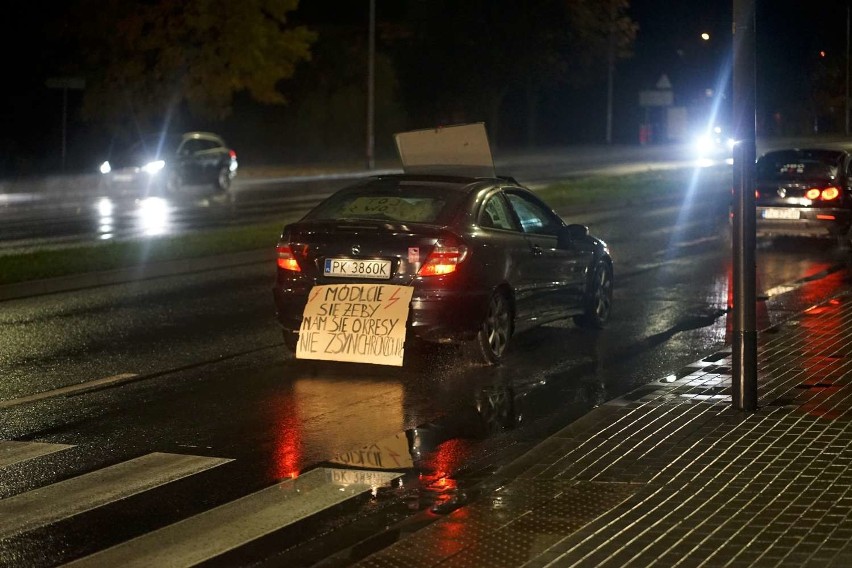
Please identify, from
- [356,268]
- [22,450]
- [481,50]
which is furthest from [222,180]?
[22,450]

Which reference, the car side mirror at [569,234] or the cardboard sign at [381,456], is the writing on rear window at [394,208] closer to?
the car side mirror at [569,234]

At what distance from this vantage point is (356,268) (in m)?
10.9

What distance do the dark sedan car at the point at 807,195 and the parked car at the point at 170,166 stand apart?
66.4 ft

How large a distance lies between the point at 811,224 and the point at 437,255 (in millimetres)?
→ 11241

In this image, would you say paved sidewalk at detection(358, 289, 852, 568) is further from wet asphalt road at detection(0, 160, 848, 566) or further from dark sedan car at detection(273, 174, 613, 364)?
dark sedan car at detection(273, 174, 613, 364)

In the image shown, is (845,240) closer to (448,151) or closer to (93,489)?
(448,151)

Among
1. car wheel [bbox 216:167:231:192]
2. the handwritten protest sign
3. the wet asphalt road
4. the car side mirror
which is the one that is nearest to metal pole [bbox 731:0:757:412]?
the wet asphalt road

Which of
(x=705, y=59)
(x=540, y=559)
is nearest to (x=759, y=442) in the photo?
(x=540, y=559)

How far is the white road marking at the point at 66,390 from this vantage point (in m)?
9.80

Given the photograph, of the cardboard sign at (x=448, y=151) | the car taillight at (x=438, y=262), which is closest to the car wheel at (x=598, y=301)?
the cardboard sign at (x=448, y=151)

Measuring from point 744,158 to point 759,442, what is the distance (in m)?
1.94

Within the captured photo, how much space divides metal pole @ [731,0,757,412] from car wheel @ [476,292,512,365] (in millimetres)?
2546

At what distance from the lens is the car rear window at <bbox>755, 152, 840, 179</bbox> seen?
67.7ft

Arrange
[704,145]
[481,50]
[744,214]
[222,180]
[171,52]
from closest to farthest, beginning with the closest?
[744,214], [222,180], [171,52], [704,145], [481,50]
